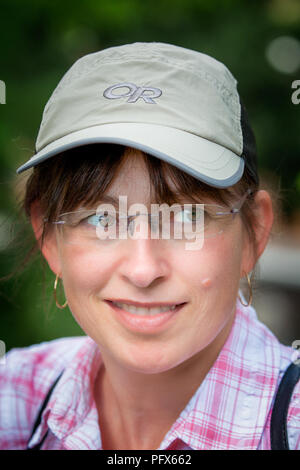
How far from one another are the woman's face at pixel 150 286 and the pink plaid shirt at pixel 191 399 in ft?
0.82

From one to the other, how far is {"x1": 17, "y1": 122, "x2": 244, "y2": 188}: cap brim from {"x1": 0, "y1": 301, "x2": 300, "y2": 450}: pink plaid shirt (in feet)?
2.03

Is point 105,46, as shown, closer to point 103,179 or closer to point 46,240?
point 46,240

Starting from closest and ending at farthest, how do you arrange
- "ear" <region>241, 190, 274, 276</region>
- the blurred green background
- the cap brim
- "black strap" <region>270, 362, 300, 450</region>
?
1. the cap brim
2. "black strap" <region>270, 362, 300, 450</region>
3. "ear" <region>241, 190, 274, 276</region>
4. the blurred green background

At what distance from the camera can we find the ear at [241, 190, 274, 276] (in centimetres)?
169

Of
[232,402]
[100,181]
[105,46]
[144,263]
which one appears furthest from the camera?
[105,46]

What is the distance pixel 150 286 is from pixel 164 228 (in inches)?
6.5

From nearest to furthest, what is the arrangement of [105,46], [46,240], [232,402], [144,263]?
[144,263] → [232,402] → [46,240] → [105,46]

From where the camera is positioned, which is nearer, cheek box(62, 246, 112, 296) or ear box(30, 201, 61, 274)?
cheek box(62, 246, 112, 296)

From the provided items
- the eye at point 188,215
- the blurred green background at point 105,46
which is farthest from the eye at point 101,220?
the blurred green background at point 105,46

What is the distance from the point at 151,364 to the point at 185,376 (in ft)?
1.02

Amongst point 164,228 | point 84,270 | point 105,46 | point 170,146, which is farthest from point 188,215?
point 105,46

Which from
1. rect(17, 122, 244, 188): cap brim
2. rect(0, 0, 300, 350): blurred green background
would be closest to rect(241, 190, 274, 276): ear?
rect(17, 122, 244, 188): cap brim

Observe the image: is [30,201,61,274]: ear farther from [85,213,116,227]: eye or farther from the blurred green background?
the blurred green background

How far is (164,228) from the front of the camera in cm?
144
